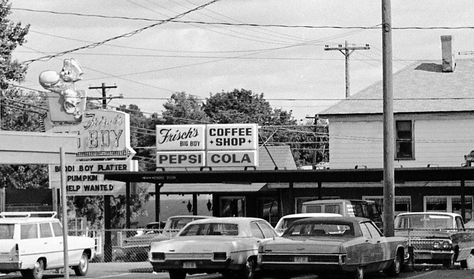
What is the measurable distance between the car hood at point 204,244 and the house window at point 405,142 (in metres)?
25.8

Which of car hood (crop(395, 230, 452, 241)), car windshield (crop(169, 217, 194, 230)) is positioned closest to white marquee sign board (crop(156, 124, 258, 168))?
car windshield (crop(169, 217, 194, 230))

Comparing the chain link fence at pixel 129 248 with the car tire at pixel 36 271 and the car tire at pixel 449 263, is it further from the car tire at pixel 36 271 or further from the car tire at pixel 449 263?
the car tire at pixel 449 263

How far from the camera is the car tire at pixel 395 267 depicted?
23688 millimetres

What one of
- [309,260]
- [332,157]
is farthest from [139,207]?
[309,260]

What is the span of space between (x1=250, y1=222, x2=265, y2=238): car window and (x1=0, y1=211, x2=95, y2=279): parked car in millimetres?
5481

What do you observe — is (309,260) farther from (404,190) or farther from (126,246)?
(404,190)

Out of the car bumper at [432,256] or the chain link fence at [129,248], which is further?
the chain link fence at [129,248]

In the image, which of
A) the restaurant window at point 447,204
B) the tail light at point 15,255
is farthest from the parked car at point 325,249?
the restaurant window at point 447,204

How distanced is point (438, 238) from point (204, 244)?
7.39 m

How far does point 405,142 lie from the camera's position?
47500 mm

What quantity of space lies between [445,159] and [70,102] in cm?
1695

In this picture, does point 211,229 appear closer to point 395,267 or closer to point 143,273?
point 395,267

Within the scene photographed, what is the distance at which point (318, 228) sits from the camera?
21531 mm

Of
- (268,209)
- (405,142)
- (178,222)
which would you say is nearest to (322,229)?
(178,222)
